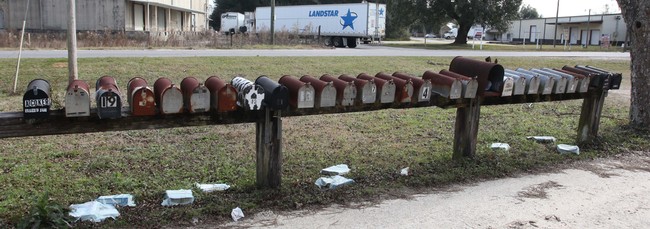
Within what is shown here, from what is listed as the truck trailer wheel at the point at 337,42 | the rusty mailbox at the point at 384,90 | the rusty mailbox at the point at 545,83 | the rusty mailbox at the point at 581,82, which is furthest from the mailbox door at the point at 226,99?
the truck trailer wheel at the point at 337,42

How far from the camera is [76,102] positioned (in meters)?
3.54

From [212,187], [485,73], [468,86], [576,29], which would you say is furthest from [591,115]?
[576,29]

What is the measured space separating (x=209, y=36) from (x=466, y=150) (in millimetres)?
23644

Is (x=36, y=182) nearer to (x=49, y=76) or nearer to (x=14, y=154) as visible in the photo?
(x=14, y=154)

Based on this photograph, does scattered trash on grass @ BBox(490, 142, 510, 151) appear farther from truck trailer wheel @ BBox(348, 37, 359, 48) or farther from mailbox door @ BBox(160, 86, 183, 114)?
truck trailer wheel @ BBox(348, 37, 359, 48)

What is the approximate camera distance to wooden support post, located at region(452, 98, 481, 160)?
5391 mm

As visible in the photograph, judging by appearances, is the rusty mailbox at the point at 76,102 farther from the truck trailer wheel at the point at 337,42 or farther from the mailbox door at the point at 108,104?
the truck trailer wheel at the point at 337,42

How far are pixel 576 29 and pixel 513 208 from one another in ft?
232

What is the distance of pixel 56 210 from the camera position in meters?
3.65

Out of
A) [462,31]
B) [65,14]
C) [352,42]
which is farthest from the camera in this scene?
[462,31]

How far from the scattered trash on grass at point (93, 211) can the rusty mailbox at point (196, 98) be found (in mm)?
921

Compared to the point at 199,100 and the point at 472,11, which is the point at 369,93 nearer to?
the point at 199,100

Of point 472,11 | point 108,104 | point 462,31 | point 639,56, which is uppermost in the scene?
point 472,11

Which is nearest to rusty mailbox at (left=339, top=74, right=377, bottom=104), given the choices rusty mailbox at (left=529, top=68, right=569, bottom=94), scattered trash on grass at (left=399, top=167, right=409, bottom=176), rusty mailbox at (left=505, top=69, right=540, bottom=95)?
scattered trash on grass at (left=399, top=167, right=409, bottom=176)
